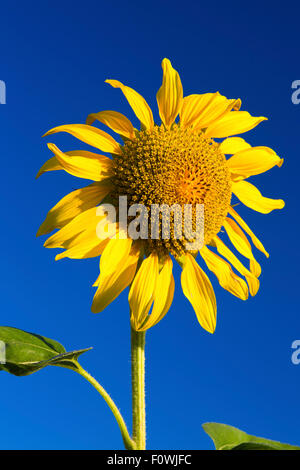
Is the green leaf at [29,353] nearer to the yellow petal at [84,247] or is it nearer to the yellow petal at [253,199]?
the yellow petal at [84,247]

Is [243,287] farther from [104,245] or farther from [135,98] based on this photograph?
[135,98]

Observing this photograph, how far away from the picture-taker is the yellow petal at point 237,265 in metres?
2.93

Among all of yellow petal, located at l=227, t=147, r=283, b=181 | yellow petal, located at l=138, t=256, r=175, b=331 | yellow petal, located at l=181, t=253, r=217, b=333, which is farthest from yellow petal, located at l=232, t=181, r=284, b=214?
yellow petal, located at l=138, t=256, r=175, b=331

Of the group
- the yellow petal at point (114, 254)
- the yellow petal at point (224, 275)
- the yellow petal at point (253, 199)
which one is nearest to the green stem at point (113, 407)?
the yellow petal at point (114, 254)

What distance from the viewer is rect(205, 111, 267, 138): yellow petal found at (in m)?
2.99

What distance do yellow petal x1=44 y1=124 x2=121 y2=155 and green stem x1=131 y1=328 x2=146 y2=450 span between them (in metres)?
1.03

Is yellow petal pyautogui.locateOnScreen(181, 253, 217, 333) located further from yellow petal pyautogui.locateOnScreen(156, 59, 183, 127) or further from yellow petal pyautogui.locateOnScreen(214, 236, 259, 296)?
yellow petal pyautogui.locateOnScreen(156, 59, 183, 127)

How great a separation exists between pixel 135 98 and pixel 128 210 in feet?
2.27

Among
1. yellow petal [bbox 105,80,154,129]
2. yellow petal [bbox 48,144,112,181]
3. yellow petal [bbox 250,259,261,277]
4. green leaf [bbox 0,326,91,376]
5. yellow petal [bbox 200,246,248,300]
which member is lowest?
green leaf [bbox 0,326,91,376]

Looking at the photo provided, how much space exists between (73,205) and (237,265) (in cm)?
106

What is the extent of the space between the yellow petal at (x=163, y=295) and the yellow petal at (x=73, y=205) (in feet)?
1.79
